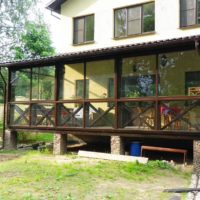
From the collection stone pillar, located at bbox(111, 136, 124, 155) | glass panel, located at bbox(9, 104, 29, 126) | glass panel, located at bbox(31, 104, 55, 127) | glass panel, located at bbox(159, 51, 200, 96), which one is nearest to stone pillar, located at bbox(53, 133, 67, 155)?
glass panel, located at bbox(31, 104, 55, 127)

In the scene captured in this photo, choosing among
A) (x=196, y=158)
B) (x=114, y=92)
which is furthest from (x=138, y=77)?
(x=196, y=158)

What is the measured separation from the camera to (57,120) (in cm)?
1358

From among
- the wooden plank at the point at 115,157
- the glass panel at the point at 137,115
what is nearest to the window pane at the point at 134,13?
the glass panel at the point at 137,115

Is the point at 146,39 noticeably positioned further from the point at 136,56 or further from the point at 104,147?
the point at 104,147

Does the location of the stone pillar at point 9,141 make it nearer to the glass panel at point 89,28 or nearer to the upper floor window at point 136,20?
the glass panel at point 89,28

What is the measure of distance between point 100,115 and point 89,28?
6.36 m

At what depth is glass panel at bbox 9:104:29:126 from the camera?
14.6 m

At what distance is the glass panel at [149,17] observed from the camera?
49.9 feet

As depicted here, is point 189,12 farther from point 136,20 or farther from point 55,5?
point 55,5

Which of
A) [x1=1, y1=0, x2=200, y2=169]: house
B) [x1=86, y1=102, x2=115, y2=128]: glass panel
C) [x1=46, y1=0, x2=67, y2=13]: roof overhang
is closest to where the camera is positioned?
[x1=1, y1=0, x2=200, y2=169]: house

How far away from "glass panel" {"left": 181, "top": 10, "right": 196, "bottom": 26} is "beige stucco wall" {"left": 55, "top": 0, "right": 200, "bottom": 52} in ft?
0.83

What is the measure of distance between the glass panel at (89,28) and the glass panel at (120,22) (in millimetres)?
1415

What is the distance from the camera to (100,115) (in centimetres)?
1252

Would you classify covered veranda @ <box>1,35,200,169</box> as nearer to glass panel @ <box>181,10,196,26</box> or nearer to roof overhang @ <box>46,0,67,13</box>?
glass panel @ <box>181,10,196,26</box>
